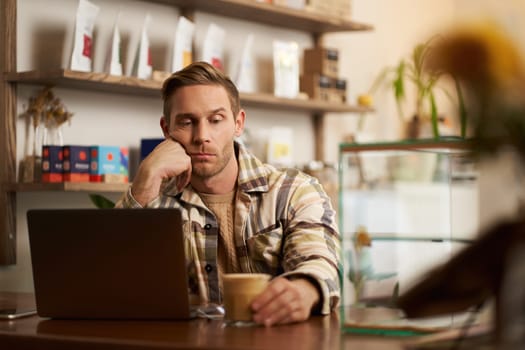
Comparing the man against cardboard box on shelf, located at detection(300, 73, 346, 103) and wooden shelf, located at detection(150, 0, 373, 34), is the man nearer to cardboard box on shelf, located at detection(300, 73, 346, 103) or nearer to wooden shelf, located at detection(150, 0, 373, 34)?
wooden shelf, located at detection(150, 0, 373, 34)

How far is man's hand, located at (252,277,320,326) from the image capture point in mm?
1649

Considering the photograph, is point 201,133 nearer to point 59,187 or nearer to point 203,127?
point 203,127

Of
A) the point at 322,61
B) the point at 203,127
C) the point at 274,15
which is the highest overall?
the point at 274,15

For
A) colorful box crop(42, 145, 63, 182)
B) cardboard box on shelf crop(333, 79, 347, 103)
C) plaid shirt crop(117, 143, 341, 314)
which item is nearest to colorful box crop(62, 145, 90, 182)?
colorful box crop(42, 145, 63, 182)

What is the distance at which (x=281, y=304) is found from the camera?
5.49ft

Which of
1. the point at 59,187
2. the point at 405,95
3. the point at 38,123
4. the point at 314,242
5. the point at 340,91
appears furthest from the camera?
the point at 405,95

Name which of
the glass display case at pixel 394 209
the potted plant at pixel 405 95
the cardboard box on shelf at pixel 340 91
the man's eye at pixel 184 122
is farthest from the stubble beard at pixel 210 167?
the potted plant at pixel 405 95

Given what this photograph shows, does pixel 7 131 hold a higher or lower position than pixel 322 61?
lower

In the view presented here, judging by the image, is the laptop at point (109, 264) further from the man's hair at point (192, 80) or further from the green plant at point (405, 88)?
the green plant at point (405, 88)

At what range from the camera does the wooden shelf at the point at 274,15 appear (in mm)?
3861

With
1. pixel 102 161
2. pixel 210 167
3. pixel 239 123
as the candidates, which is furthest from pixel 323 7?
pixel 210 167

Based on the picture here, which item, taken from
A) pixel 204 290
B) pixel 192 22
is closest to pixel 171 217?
pixel 204 290

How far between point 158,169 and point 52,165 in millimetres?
1109

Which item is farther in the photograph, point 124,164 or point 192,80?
point 124,164
